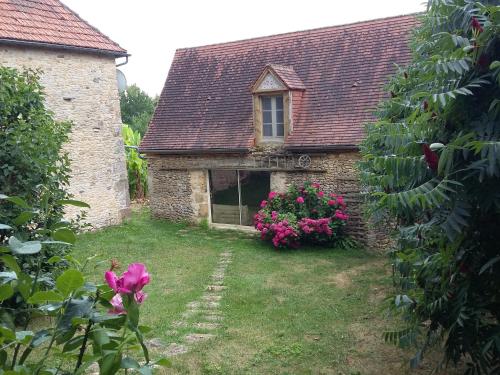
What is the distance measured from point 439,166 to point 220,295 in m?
6.33

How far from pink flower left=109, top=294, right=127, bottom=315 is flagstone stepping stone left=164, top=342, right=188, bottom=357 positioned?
4582 millimetres

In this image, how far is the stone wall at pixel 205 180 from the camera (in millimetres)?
11391

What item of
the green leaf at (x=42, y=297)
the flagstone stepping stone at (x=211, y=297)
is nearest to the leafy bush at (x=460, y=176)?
the green leaf at (x=42, y=297)

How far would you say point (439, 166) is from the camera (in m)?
2.51

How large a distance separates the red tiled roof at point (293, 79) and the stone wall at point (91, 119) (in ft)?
4.28

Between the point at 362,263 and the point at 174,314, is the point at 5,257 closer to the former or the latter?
the point at 174,314

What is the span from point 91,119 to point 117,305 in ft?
41.1

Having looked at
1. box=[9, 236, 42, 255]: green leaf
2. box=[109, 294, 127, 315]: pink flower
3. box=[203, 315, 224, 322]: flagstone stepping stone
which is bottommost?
box=[203, 315, 224, 322]: flagstone stepping stone

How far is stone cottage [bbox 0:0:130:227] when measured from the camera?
1163 centimetres

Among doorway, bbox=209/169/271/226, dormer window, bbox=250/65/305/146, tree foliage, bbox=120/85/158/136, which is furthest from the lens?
tree foliage, bbox=120/85/158/136

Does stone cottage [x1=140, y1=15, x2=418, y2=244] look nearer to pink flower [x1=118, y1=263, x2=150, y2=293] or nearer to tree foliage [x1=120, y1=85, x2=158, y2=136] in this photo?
pink flower [x1=118, y1=263, x2=150, y2=293]

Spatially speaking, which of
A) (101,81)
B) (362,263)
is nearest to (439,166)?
(362,263)

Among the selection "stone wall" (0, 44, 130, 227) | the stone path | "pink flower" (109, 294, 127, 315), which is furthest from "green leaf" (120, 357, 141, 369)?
"stone wall" (0, 44, 130, 227)

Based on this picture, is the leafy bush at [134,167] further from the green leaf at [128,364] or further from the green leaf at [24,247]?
the green leaf at [128,364]
